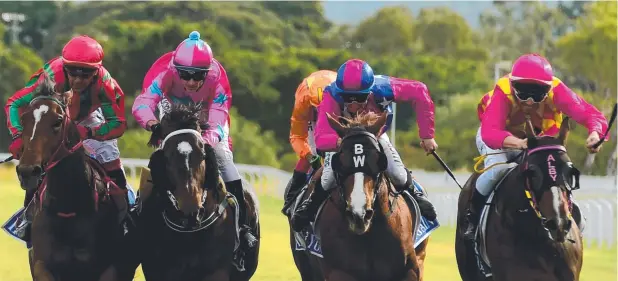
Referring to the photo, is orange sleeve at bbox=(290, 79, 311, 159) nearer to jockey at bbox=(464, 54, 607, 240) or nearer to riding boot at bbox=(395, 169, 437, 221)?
riding boot at bbox=(395, 169, 437, 221)

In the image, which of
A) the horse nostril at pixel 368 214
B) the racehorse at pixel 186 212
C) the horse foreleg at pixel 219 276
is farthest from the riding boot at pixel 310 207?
the horse nostril at pixel 368 214

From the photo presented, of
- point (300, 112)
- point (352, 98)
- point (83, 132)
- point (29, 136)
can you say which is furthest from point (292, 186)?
point (29, 136)

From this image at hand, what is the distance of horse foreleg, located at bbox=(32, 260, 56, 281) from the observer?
25.4 feet

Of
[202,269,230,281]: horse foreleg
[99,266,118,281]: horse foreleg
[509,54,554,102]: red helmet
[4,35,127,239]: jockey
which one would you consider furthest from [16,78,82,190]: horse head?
[509,54,554,102]: red helmet

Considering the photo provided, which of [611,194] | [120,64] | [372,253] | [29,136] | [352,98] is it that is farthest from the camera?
[120,64]

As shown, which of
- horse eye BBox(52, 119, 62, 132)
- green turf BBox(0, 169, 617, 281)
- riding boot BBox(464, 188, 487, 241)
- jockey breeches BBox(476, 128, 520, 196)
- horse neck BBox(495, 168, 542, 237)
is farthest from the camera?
green turf BBox(0, 169, 617, 281)

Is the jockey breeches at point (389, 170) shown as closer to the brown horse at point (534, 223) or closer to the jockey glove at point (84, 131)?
the brown horse at point (534, 223)

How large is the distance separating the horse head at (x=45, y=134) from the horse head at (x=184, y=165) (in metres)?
0.57

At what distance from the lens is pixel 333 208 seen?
7.97m

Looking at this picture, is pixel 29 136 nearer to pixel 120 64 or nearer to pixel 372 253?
pixel 372 253

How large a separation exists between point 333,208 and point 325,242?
235 mm

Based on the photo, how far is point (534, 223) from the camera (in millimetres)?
8039

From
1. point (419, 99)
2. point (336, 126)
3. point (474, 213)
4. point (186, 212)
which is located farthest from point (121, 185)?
point (474, 213)

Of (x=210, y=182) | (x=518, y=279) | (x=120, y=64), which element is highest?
(x=210, y=182)
